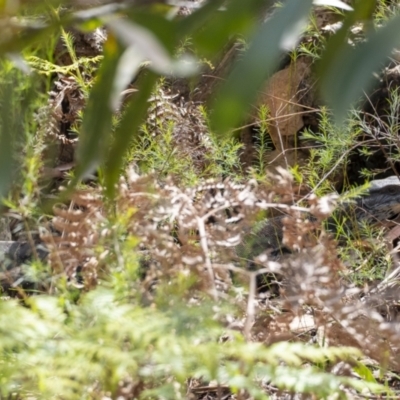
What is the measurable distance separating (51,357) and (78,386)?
2.6 inches

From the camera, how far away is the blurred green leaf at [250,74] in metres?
0.53

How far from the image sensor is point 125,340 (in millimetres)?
1229

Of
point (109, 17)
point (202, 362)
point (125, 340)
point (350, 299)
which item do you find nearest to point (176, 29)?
point (109, 17)

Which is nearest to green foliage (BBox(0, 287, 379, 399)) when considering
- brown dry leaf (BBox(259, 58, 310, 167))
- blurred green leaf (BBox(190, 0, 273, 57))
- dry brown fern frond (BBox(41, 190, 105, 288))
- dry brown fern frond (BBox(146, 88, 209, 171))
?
dry brown fern frond (BBox(41, 190, 105, 288))

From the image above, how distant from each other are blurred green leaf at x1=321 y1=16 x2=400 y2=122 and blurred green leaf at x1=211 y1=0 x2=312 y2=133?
44 mm

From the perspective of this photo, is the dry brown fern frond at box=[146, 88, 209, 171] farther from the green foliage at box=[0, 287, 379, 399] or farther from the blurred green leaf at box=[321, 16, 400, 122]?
the blurred green leaf at box=[321, 16, 400, 122]

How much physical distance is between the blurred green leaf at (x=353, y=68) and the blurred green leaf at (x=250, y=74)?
0.14 ft

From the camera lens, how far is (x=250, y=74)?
53 cm

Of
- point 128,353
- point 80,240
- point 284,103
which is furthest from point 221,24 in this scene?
point 284,103

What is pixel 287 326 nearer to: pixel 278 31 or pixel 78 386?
pixel 78 386

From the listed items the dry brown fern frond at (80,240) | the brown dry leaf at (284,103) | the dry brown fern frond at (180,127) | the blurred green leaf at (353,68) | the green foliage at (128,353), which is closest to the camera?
the blurred green leaf at (353,68)

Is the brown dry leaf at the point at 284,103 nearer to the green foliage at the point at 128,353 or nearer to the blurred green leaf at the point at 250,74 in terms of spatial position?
the green foliage at the point at 128,353

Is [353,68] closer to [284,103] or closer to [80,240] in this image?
[80,240]

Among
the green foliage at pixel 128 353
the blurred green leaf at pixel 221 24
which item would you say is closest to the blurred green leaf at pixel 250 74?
the blurred green leaf at pixel 221 24
